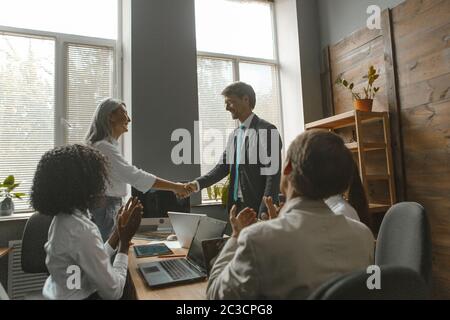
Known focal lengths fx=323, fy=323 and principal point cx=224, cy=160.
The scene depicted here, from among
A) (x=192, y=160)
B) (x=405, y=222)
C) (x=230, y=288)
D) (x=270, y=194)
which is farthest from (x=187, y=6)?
(x=230, y=288)

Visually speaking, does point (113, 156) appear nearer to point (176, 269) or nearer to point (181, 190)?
point (181, 190)

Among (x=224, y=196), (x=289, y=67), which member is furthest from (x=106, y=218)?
(x=289, y=67)

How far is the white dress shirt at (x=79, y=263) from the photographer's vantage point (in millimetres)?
1051

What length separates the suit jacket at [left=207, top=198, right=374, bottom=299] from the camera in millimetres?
761

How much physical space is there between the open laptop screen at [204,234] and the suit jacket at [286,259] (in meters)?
0.59

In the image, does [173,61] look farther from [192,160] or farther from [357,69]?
[357,69]

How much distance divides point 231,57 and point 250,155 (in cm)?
177

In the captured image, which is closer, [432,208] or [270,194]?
[270,194]

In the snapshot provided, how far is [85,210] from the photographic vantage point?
1.24m

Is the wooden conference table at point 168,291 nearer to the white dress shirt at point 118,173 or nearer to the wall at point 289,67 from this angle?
the white dress shirt at point 118,173

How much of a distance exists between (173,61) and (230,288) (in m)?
2.65

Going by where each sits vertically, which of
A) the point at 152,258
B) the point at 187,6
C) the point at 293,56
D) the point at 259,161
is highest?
the point at 187,6

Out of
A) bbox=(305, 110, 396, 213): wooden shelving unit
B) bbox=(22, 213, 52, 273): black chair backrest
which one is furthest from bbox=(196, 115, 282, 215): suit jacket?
bbox=(22, 213, 52, 273): black chair backrest

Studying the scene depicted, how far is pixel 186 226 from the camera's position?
182cm
